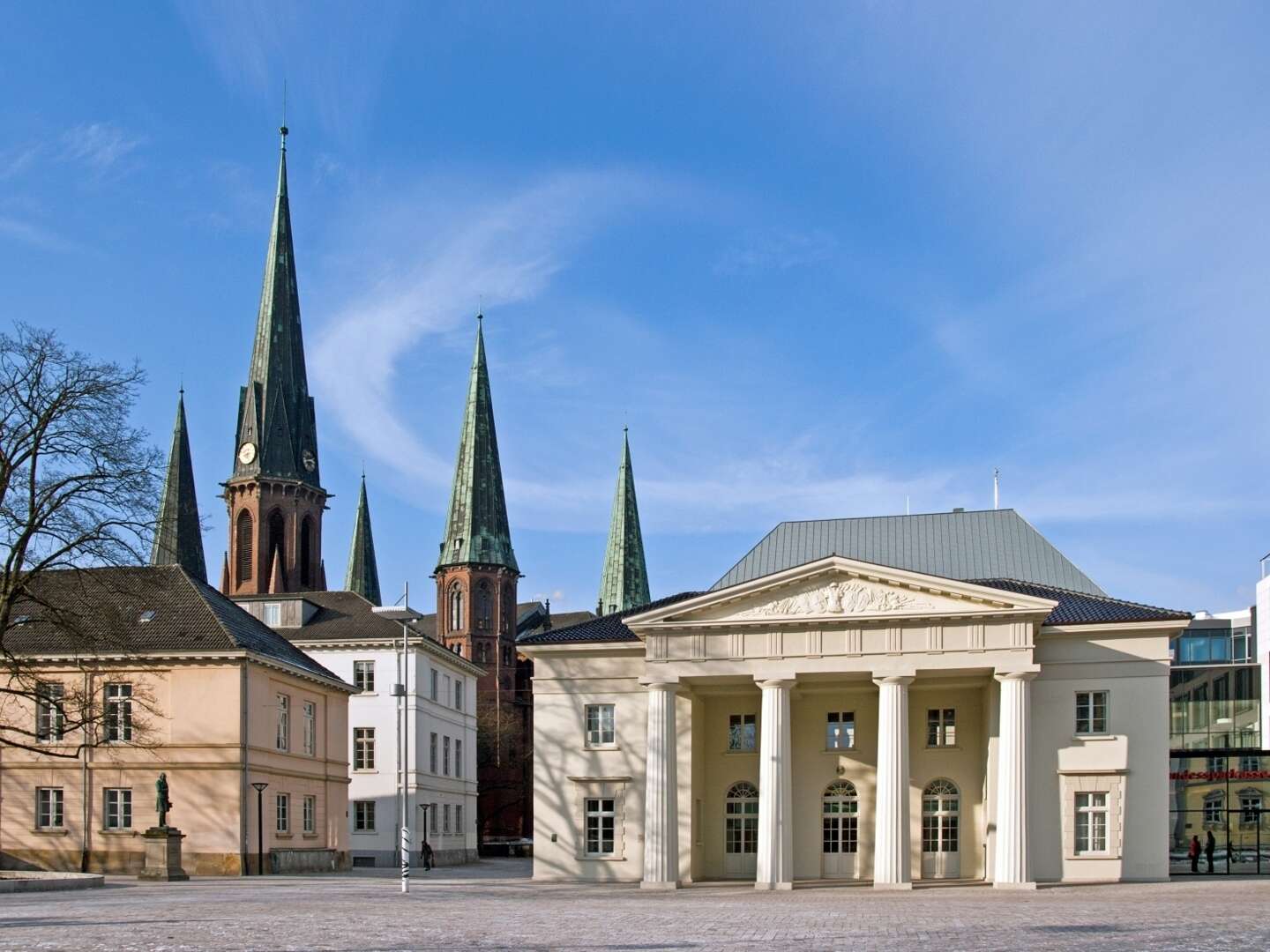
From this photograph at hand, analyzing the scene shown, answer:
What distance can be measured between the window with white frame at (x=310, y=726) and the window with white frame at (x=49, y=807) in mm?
9079

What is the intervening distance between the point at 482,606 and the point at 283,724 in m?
71.7

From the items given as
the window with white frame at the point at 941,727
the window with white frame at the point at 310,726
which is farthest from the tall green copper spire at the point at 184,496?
the window with white frame at the point at 941,727

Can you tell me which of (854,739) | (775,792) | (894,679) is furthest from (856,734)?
(775,792)

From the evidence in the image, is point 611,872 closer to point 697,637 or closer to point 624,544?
point 697,637

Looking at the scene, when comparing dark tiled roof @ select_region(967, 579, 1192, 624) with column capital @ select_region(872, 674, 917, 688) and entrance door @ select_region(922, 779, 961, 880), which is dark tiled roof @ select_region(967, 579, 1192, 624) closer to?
column capital @ select_region(872, 674, 917, 688)

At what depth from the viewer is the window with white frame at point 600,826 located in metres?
48.5

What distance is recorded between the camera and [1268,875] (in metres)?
47.5

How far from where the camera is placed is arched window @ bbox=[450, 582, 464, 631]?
406 ft

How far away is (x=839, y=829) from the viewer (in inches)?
1902

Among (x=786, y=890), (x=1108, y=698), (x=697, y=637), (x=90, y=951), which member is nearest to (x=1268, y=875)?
(x=1108, y=698)

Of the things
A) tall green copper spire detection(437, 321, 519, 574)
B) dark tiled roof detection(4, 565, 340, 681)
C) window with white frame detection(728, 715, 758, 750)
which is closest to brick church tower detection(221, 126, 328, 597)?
tall green copper spire detection(437, 321, 519, 574)

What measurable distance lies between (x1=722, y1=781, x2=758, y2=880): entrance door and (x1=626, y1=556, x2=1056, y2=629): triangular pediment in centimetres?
735

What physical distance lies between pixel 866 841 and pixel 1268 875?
12.8 m

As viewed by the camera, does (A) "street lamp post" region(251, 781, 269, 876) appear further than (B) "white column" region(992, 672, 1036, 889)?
Yes
